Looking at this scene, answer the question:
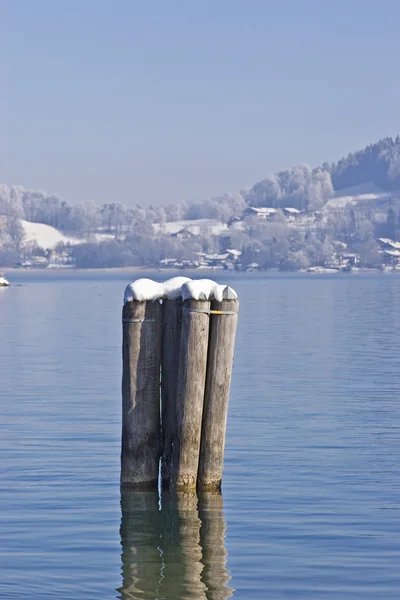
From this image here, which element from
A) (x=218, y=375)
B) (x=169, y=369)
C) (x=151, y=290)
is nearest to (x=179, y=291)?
(x=151, y=290)

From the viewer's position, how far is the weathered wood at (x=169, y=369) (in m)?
13.3

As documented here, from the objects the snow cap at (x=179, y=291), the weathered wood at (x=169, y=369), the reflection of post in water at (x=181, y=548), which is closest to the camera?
the reflection of post in water at (x=181, y=548)

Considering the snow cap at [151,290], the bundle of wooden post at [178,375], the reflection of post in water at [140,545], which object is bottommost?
the reflection of post in water at [140,545]

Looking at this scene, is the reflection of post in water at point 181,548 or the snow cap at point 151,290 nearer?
the reflection of post in water at point 181,548

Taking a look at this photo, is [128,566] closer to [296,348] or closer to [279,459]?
[279,459]

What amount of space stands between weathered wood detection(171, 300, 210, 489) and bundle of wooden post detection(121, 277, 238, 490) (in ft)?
0.04

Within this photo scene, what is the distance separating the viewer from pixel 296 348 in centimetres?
4122

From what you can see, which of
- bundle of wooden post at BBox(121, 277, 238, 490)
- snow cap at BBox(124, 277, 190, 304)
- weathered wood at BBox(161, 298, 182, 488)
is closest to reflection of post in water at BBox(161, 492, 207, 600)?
bundle of wooden post at BBox(121, 277, 238, 490)

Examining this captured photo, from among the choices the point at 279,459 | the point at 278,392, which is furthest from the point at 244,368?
the point at 279,459

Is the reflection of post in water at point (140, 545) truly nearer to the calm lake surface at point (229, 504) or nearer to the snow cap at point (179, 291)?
the calm lake surface at point (229, 504)

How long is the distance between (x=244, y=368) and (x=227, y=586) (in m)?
22.2

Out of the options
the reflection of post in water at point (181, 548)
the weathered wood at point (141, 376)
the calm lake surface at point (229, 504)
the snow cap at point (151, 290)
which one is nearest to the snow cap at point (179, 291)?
the snow cap at point (151, 290)

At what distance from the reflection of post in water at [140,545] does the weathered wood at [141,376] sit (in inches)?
31.3

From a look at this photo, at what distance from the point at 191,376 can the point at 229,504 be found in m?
2.35
